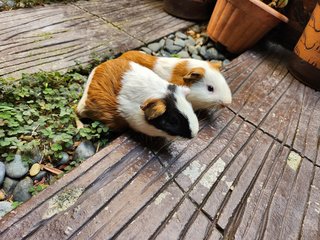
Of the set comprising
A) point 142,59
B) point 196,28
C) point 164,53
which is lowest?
point 164,53

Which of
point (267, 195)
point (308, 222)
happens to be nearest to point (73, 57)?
point (267, 195)

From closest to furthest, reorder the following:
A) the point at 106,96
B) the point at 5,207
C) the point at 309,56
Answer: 1. the point at 5,207
2. the point at 106,96
3. the point at 309,56

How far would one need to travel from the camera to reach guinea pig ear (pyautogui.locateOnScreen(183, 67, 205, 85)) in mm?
1935

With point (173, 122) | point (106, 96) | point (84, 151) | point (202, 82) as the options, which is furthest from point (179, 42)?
point (84, 151)

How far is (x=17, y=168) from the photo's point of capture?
1.57 metres

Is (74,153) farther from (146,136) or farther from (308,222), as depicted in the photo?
(308,222)

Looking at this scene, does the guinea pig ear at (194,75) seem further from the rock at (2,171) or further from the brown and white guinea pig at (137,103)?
the rock at (2,171)

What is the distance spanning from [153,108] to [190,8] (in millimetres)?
2346

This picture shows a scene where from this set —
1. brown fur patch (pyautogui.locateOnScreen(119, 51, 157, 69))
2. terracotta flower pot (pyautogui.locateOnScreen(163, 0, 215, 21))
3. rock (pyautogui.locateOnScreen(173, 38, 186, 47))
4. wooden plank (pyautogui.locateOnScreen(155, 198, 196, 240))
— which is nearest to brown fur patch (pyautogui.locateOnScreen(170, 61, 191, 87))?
brown fur patch (pyautogui.locateOnScreen(119, 51, 157, 69))

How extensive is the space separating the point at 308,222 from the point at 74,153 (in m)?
1.44

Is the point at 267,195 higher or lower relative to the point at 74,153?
higher

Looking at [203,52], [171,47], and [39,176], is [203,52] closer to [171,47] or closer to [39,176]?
[171,47]

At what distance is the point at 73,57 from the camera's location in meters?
2.44

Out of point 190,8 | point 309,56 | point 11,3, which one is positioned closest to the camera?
point 309,56
